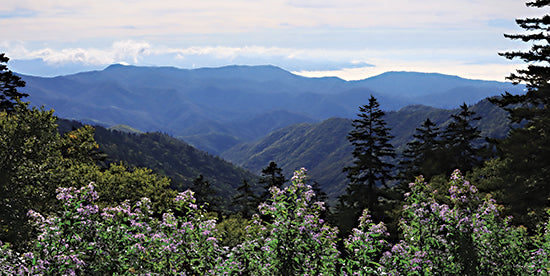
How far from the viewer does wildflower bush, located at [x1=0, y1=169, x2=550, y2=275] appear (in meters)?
12.1

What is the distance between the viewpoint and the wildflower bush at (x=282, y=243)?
12133mm

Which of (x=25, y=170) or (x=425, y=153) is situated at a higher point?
(x=25, y=170)

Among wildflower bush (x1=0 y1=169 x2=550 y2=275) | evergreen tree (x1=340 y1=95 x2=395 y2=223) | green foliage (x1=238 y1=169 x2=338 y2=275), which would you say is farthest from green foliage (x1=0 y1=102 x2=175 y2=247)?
evergreen tree (x1=340 y1=95 x2=395 y2=223)

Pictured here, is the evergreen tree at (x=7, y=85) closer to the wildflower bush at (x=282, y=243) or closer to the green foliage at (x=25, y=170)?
the green foliage at (x=25, y=170)

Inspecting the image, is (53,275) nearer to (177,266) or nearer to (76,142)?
(177,266)

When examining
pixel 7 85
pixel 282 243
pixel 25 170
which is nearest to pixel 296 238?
pixel 282 243

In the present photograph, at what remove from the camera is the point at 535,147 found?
3150cm

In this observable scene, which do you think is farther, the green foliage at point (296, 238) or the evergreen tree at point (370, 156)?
the evergreen tree at point (370, 156)

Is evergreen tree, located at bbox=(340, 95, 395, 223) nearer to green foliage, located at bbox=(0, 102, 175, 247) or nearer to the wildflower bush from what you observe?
green foliage, located at bbox=(0, 102, 175, 247)

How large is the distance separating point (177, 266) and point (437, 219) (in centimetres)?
867

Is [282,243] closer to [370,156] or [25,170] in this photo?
[25,170]

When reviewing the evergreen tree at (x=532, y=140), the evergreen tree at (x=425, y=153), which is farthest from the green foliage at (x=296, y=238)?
the evergreen tree at (x=425, y=153)

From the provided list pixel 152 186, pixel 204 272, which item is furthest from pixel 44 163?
pixel 204 272

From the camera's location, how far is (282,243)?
13.0 meters
